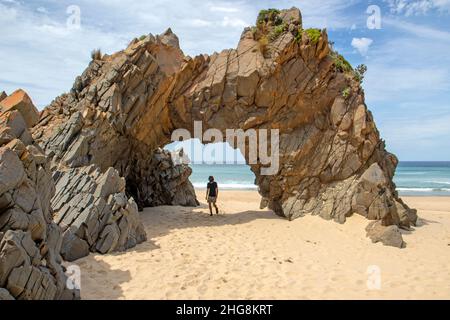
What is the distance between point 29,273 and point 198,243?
7023 mm

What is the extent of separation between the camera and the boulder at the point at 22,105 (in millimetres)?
7957

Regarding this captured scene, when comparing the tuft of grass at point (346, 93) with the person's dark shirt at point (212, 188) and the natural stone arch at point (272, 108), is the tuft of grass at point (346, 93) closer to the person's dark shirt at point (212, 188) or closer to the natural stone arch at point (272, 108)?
the natural stone arch at point (272, 108)

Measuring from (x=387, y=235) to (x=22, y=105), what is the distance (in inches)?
506

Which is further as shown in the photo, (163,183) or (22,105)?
(163,183)

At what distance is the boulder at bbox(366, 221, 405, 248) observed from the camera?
507 inches

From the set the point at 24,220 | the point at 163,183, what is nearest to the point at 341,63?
the point at 163,183

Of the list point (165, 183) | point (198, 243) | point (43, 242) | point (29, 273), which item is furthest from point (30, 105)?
point (165, 183)

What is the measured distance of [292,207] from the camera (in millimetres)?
17266

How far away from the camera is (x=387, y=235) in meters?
13.1

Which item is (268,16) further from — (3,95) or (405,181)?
(405,181)

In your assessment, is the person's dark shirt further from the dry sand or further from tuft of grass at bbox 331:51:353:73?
tuft of grass at bbox 331:51:353:73

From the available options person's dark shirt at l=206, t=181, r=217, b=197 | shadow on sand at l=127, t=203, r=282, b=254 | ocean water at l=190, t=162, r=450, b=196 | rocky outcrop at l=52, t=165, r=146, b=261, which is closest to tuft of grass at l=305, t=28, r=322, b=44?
person's dark shirt at l=206, t=181, r=217, b=197

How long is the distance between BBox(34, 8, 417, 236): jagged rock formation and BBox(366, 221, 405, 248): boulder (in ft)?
5.70

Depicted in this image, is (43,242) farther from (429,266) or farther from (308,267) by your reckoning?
(429,266)
